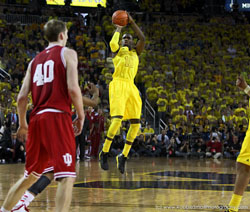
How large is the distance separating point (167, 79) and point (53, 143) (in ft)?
49.8

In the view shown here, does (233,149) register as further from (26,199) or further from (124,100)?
(26,199)

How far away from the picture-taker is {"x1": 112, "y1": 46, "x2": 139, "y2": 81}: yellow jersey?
8531mm

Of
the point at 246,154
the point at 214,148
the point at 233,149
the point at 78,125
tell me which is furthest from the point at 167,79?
the point at 78,125

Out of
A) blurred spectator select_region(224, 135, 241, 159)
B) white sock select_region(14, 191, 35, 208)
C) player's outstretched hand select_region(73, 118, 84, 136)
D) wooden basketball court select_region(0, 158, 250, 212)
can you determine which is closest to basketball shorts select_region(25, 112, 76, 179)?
player's outstretched hand select_region(73, 118, 84, 136)

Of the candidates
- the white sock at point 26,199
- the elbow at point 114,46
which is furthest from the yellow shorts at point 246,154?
the elbow at point 114,46

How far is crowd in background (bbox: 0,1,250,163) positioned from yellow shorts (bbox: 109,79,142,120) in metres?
5.22

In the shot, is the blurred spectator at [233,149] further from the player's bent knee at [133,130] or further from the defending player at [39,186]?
the defending player at [39,186]

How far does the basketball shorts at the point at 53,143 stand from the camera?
12.5 ft

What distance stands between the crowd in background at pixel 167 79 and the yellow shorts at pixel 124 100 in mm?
5224

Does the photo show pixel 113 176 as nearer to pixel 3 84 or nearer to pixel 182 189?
pixel 182 189

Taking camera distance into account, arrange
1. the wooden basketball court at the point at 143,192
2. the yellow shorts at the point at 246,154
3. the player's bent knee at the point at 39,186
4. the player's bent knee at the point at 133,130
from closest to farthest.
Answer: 1. the player's bent knee at the point at 39,186
2. the yellow shorts at the point at 246,154
3. the wooden basketball court at the point at 143,192
4. the player's bent knee at the point at 133,130

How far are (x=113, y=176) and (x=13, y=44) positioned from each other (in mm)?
10915

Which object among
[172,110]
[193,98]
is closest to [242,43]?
[193,98]

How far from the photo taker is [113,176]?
908 cm
